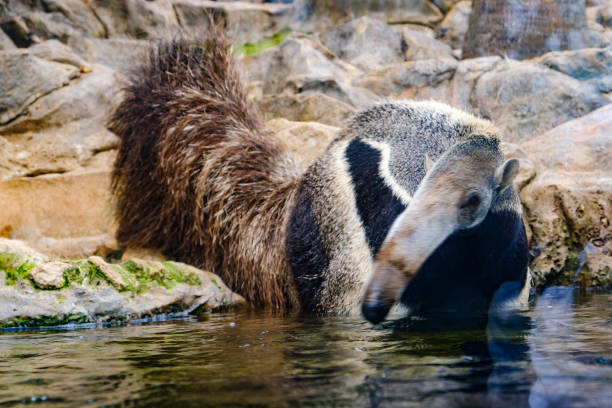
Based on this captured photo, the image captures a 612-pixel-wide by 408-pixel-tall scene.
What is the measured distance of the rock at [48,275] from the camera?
3963 mm

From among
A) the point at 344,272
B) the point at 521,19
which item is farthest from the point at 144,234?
the point at 521,19

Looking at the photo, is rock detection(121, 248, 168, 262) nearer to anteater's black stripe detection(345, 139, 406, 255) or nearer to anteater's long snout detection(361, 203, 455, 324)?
anteater's black stripe detection(345, 139, 406, 255)

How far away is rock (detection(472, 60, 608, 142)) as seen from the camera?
832 centimetres

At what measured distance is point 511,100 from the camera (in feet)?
28.7

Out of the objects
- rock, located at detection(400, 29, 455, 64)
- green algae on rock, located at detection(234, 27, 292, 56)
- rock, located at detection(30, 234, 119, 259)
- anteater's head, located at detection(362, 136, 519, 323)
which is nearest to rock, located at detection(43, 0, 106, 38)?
green algae on rock, located at detection(234, 27, 292, 56)

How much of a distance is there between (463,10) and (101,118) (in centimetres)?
1251

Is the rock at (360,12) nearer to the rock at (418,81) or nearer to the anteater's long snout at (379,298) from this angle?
the rock at (418,81)

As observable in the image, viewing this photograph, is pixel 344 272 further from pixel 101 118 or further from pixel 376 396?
pixel 101 118

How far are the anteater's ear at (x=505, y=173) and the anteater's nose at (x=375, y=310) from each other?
100 centimetres

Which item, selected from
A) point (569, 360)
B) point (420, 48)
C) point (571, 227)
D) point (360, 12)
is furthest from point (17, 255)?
point (360, 12)

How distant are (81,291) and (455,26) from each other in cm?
1452

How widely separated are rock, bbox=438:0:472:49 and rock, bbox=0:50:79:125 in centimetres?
1158

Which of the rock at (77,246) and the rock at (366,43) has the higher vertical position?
the rock at (366,43)

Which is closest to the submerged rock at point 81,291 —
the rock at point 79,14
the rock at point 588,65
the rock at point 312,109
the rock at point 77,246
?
the rock at point 77,246
